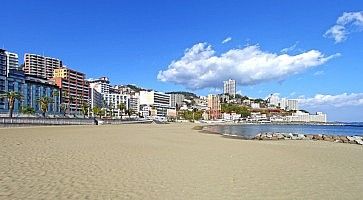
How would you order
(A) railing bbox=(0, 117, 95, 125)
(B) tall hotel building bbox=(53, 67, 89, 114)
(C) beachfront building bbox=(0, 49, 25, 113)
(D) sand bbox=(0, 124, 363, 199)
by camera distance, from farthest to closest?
(B) tall hotel building bbox=(53, 67, 89, 114)
(C) beachfront building bbox=(0, 49, 25, 113)
(A) railing bbox=(0, 117, 95, 125)
(D) sand bbox=(0, 124, 363, 199)

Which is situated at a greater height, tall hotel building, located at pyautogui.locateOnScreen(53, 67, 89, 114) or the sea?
tall hotel building, located at pyautogui.locateOnScreen(53, 67, 89, 114)

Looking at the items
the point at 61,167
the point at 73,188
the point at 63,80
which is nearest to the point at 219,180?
the point at 73,188

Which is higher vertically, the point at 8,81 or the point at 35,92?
the point at 8,81

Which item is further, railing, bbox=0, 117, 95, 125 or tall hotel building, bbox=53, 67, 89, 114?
tall hotel building, bbox=53, 67, 89, 114

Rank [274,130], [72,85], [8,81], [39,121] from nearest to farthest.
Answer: [39,121] < [274,130] < [8,81] < [72,85]

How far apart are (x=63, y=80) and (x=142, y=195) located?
159303mm

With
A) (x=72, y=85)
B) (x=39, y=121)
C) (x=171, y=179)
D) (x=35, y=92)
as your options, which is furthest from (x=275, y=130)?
(x=72, y=85)

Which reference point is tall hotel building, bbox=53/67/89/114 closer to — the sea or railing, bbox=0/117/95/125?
railing, bbox=0/117/95/125

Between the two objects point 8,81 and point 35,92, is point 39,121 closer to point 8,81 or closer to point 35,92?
point 8,81

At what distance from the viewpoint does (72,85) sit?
164 m

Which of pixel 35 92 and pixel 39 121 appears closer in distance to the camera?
pixel 39 121

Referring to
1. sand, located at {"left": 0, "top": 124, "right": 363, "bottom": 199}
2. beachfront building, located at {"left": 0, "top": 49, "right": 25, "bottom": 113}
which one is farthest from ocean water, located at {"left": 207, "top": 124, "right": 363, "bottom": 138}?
beachfront building, located at {"left": 0, "top": 49, "right": 25, "bottom": 113}

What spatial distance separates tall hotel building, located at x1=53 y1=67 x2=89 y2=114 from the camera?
155875 mm

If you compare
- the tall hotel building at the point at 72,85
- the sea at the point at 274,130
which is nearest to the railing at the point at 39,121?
the sea at the point at 274,130
